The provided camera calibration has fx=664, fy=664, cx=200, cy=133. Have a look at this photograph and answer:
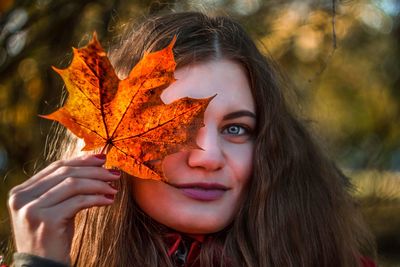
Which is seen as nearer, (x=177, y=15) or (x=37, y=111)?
(x=177, y=15)

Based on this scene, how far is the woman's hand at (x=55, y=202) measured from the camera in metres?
1.35

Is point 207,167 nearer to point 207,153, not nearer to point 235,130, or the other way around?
point 207,153

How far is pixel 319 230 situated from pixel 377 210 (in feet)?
5.23

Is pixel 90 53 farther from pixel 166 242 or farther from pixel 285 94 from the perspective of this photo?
pixel 285 94

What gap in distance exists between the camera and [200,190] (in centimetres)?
153

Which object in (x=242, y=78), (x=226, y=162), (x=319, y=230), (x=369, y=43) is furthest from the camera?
(x=369, y=43)

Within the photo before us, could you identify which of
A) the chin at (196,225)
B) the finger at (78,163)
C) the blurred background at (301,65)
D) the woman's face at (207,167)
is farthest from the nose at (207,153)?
the blurred background at (301,65)

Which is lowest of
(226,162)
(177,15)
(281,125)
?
(226,162)

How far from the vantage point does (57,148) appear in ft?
6.46

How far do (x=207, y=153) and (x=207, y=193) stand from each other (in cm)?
10

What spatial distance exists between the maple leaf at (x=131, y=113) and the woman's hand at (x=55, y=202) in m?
0.05

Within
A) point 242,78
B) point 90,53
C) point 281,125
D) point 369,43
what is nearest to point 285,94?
point 281,125

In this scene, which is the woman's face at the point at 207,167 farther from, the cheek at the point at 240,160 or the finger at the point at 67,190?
the finger at the point at 67,190

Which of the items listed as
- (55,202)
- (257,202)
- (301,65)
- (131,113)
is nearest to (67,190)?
(55,202)
